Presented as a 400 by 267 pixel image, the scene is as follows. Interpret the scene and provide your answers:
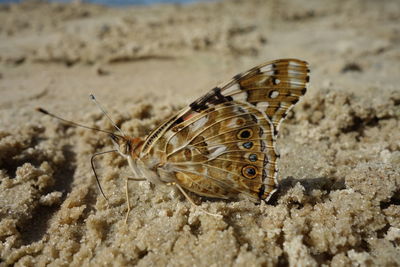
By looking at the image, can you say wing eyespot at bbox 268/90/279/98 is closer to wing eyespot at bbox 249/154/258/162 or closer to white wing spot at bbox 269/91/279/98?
white wing spot at bbox 269/91/279/98

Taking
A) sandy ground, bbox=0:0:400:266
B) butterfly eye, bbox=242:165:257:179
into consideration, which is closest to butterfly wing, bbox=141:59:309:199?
butterfly eye, bbox=242:165:257:179

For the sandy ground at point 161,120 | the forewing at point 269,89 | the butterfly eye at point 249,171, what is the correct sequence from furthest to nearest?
the butterfly eye at point 249,171, the forewing at point 269,89, the sandy ground at point 161,120

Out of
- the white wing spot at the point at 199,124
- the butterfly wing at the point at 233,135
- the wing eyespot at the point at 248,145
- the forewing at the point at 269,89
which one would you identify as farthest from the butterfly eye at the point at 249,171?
the white wing spot at the point at 199,124

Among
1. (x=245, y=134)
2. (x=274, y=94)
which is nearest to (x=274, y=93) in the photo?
(x=274, y=94)

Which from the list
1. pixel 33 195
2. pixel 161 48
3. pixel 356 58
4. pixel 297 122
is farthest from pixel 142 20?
pixel 33 195

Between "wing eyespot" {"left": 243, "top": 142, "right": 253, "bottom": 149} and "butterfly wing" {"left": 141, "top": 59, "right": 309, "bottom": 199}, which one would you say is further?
"wing eyespot" {"left": 243, "top": 142, "right": 253, "bottom": 149}

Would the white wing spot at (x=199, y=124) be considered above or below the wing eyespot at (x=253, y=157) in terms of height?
above

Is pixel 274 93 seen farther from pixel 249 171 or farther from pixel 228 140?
pixel 249 171

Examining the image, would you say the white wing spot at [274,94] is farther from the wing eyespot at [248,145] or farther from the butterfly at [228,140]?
the wing eyespot at [248,145]

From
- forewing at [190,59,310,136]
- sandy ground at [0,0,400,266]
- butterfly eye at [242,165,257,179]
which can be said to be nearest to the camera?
sandy ground at [0,0,400,266]
